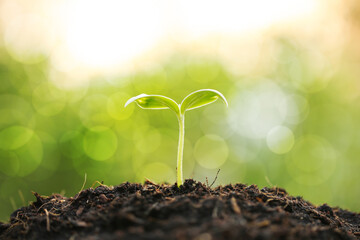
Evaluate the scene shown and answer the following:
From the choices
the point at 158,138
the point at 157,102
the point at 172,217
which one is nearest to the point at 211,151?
the point at 158,138

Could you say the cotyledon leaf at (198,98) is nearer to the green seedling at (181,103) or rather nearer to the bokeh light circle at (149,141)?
the green seedling at (181,103)

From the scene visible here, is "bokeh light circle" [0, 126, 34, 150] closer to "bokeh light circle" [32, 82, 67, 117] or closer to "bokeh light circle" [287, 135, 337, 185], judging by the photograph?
"bokeh light circle" [32, 82, 67, 117]

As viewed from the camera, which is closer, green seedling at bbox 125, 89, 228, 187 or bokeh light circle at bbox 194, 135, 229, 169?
green seedling at bbox 125, 89, 228, 187

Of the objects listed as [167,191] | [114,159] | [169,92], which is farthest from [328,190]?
[167,191]

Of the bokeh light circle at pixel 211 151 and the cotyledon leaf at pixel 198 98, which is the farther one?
the bokeh light circle at pixel 211 151

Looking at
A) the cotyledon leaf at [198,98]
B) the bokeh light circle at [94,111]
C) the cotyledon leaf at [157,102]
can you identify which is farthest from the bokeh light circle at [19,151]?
the cotyledon leaf at [198,98]

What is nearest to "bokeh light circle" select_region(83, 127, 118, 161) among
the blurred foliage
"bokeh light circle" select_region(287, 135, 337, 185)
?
the blurred foliage

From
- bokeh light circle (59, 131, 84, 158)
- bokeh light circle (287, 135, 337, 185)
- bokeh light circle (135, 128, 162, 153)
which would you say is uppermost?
bokeh light circle (59, 131, 84, 158)
